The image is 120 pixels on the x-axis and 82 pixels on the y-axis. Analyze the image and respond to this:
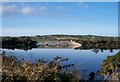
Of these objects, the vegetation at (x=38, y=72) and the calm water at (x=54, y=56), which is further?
the calm water at (x=54, y=56)

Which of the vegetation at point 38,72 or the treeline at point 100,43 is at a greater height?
the vegetation at point 38,72

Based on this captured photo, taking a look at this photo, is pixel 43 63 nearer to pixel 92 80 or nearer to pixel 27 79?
pixel 27 79

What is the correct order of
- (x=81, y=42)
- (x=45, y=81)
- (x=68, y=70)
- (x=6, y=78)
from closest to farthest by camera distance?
(x=6, y=78)
(x=45, y=81)
(x=68, y=70)
(x=81, y=42)

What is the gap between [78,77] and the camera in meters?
5.70

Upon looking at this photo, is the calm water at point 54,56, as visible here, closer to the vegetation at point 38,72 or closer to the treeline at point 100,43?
the vegetation at point 38,72

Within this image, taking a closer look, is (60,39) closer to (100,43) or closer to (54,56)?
(100,43)

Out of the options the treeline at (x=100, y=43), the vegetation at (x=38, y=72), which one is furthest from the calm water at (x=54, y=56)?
the treeline at (x=100, y=43)

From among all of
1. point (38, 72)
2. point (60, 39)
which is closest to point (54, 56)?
point (38, 72)

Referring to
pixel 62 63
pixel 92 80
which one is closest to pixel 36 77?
pixel 62 63

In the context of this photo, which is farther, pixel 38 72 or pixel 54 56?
pixel 54 56

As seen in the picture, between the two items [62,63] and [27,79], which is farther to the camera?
[62,63]

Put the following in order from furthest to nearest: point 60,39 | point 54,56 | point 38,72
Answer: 1. point 60,39
2. point 54,56
3. point 38,72

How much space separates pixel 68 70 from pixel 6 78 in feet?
4.48

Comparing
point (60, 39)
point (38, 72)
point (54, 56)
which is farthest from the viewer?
point (60, 39)
